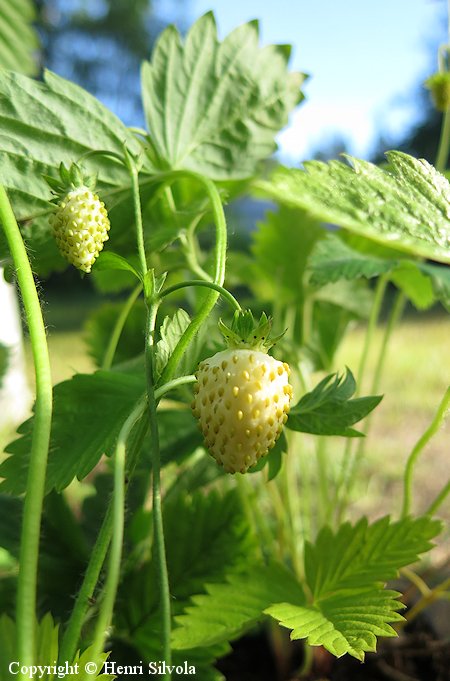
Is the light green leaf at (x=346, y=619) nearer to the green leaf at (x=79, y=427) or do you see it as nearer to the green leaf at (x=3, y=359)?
the green leaf at (x=79, y=427)

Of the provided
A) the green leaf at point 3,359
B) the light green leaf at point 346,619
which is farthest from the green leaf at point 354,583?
the green leaf at point 3,359

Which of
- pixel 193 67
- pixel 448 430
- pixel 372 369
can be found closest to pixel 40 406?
pixel 193 67

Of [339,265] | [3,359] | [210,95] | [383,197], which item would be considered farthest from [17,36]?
[383,197]

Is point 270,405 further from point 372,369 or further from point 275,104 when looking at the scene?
point 372,369

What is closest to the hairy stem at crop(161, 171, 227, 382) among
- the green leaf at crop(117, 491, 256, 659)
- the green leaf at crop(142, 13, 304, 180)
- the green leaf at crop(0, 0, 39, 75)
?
the green leaf at crop(142, 13, 304, 180)

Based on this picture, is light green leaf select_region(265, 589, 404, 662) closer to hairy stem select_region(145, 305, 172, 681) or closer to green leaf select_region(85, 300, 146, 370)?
hairy stem select_region(145, 305, 172, 681)

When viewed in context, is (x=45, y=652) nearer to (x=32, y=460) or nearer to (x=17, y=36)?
(x=32, y=460)
